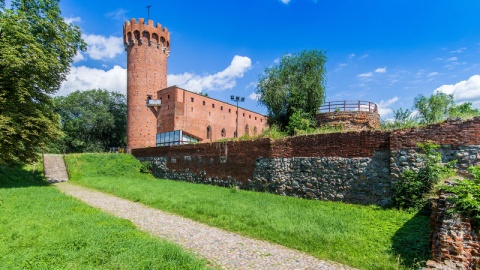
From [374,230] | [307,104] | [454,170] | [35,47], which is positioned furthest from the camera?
[307,104]

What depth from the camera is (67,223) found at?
6.87 m

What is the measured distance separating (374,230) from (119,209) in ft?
A: 27.5

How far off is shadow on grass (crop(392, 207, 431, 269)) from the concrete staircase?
21257mm

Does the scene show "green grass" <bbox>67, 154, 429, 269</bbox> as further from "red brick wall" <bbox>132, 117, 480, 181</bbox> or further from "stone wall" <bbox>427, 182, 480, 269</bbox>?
"red brick wall" <bbox>132, 117, 480, 181</bbox>

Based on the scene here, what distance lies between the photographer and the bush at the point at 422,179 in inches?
321

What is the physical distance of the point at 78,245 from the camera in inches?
207

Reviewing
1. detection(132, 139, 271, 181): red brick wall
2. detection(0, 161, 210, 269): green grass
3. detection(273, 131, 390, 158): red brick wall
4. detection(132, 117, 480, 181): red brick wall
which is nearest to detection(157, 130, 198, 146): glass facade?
detection(132, 139, 271, 181): red brick wall

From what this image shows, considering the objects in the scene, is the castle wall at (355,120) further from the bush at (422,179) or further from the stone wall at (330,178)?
the bush at (422,179)

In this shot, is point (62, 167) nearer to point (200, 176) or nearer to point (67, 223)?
point (200, 176)

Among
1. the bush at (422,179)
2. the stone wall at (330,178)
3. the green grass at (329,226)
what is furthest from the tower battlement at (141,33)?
the bush at (422,179)

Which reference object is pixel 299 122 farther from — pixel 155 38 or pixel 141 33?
pixel 141 33

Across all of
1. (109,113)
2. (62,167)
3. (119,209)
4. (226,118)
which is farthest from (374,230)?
(109,113)

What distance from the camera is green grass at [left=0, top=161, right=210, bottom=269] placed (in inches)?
181

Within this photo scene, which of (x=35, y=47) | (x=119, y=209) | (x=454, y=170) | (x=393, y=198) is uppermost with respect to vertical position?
(x=35, y=47)
